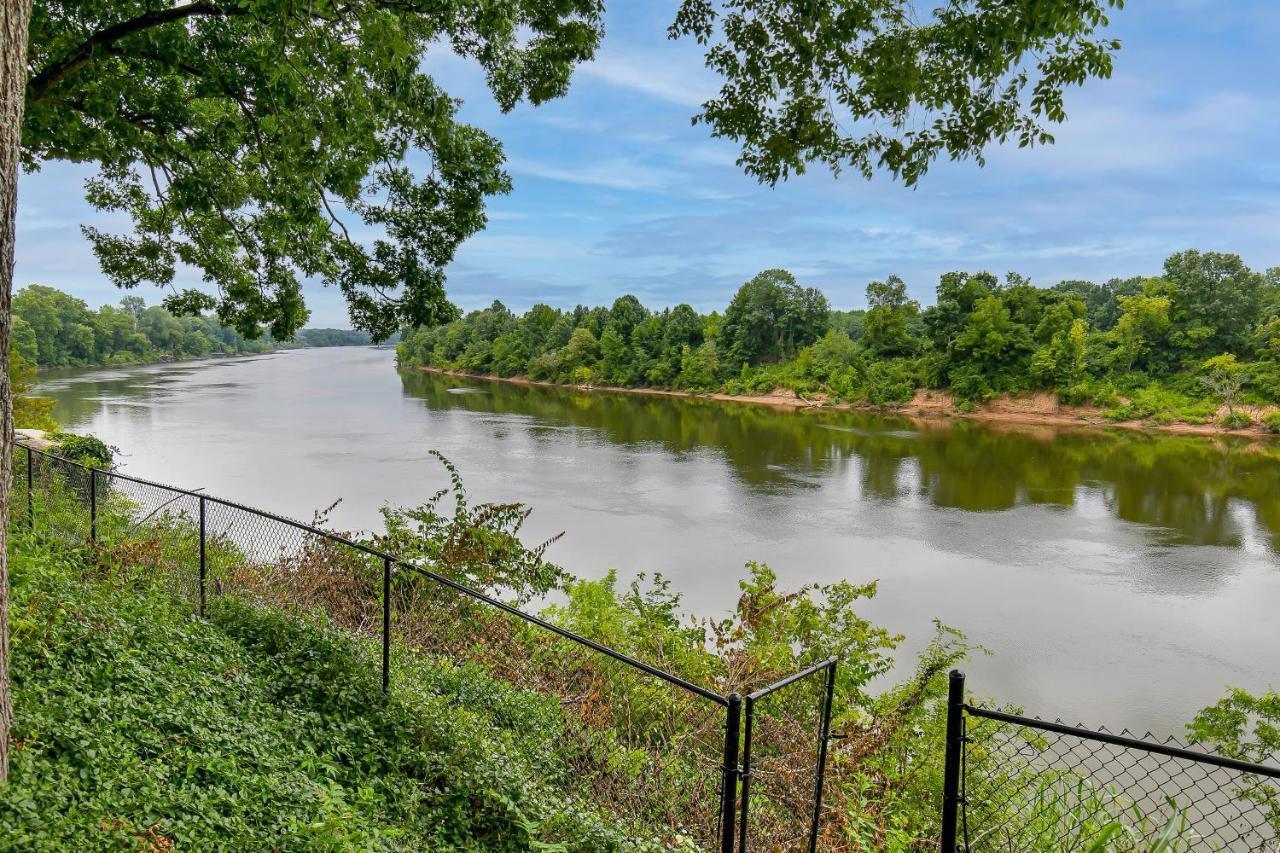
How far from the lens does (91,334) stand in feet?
289

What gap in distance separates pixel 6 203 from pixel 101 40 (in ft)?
15.5

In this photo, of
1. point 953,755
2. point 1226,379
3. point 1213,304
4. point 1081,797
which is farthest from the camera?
point 1213,304

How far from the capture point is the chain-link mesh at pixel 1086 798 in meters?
4.91

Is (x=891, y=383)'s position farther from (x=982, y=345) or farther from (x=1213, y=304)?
(x=1213, y=304)

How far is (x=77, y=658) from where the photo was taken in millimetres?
4754

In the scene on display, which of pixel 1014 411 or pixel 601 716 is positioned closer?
pixel 601 716

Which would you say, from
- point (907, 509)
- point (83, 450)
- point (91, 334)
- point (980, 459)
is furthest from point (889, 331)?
point (91, 334)

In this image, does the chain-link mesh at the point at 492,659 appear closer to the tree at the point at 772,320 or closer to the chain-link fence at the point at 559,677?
the chain-link fence at the point at 559,677

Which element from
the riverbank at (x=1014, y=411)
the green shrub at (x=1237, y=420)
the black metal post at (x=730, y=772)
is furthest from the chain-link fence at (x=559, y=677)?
the green shrub at (x=1237, y=420)

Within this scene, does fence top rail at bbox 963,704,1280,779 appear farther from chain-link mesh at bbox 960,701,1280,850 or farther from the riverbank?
the riverbank

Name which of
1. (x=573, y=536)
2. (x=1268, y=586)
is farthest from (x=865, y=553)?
(x=1268, y=586)

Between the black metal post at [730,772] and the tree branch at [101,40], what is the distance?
6859mm

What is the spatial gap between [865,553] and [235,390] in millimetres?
56913

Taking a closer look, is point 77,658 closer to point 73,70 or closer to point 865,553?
point 73,70
